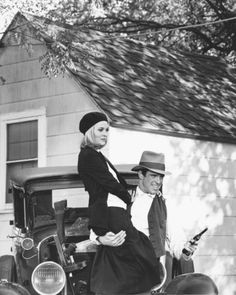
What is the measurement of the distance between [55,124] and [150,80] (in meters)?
2.17

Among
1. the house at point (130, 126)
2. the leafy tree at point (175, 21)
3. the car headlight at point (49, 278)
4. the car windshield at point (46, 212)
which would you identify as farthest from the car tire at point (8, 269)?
the leafy tree at point (175, 21)

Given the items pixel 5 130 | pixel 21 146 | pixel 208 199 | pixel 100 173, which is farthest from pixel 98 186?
pixel 208 199

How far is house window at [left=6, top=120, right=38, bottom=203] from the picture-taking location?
522 inches

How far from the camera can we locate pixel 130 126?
1228 cm

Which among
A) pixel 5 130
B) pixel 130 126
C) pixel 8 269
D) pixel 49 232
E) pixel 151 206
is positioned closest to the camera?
pixel 151 206

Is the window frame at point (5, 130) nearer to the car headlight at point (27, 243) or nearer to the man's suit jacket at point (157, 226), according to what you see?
the car headlight at point (27, 243)

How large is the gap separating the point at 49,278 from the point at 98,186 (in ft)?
2.60

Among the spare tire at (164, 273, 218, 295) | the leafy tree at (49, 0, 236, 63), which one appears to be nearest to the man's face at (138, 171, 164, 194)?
the spare tire at (164, 273, 218, 295)

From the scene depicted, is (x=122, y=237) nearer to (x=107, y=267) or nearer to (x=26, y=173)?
(x=107, y=267)

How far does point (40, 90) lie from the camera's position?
13398mm

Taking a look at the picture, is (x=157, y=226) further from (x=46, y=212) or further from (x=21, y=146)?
(x=21, y=146)

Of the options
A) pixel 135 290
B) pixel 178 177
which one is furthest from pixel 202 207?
pixel 135 290

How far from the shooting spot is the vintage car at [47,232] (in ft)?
22.0

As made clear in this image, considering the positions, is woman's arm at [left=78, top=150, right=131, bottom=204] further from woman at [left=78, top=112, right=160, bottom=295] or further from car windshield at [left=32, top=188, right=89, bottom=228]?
car windshield at [left=32, top=188, right=89, bottom=228]
